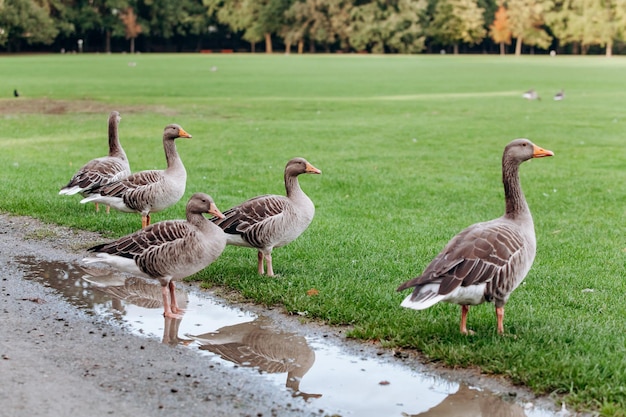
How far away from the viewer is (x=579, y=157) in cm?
1767

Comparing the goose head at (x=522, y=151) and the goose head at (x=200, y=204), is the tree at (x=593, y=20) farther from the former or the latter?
the goose head at (x=200, y=204)

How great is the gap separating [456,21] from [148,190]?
325 feet

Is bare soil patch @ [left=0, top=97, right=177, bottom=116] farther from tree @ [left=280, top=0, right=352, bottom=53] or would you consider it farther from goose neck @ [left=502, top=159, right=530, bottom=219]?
tree @ [left=280, top=0, right=352, bottom=53]

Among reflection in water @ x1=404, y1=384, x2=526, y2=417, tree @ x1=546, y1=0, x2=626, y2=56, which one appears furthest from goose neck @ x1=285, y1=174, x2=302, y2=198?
tree @ x1=546, y1=0, x2=626, y2=56

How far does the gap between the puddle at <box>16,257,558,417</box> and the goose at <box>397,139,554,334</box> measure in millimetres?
608

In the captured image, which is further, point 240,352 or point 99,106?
point 99,106

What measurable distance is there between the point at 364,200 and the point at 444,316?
5956 mm

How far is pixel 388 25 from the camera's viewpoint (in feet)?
320

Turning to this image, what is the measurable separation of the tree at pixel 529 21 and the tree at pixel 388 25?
11807mm

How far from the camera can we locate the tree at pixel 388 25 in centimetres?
9831

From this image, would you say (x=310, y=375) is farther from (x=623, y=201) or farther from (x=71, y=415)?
(x=623, y=201)

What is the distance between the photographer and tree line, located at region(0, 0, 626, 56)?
9750cm

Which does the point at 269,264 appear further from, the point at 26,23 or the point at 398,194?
the point at 26,23

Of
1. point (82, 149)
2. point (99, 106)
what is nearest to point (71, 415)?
point (82, 149)
